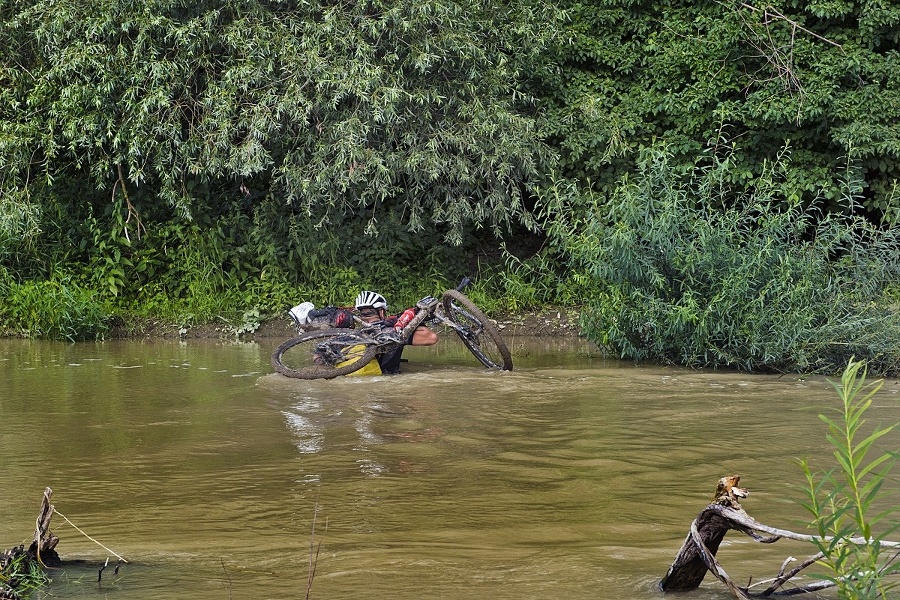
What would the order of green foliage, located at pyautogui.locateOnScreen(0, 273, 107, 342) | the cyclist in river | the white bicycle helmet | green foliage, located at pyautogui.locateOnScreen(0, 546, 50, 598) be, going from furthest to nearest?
green foliage, located at pyautogui.locateOnScreen(0, 273, 107, 342) < the white bicycle helmet < the cyclist in river < green foliage, located at pyautogui.locateOnScreen(0, 546, 50, 598)

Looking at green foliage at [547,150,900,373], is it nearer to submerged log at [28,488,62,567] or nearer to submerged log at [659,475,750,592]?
submerged log at [659,475,750,592]

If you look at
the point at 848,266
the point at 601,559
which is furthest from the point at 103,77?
the point at 601,559

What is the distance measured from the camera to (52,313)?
49.0 ft

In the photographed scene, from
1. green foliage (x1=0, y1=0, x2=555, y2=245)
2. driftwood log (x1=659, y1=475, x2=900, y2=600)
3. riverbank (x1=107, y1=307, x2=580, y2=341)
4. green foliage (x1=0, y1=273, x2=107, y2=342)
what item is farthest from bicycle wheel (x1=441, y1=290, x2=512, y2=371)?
driftwood log (x1=659, y1=475, x2=900, y2=600)

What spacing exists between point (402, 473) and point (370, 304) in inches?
176

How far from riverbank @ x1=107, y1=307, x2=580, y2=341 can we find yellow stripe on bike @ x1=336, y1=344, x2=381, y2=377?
4766 mm

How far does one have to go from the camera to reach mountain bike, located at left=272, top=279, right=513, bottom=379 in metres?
10.8

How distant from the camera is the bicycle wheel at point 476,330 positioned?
10.7 m

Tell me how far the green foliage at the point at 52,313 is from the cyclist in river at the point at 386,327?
5545 mm

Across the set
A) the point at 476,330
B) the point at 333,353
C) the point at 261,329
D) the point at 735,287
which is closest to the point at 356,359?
the point at 333,353

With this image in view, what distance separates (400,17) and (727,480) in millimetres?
11342

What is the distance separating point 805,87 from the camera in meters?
15.2

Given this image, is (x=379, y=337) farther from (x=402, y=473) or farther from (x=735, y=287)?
(x=402, y=473)

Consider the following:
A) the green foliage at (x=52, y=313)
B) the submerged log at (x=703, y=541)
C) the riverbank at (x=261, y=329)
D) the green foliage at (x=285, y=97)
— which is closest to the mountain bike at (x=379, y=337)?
the green foliage at (x=285, y=97)
